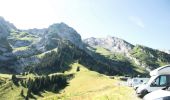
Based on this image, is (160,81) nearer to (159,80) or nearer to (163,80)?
(159,80)

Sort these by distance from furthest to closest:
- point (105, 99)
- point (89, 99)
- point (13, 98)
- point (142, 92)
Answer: point (13, 98) < point (89, 99) < point (105, 99) < point (142, 92)

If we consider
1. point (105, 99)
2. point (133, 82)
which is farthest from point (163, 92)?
point (133, 82)

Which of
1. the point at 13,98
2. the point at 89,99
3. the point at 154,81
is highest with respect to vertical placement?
the point at 154,81

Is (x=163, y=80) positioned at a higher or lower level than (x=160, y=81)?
higher

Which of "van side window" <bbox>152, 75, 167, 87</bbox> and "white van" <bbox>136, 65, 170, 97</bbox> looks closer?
"white van" <bbox>136, 65, 170, 97</bbox>

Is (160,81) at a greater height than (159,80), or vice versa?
(159,80)

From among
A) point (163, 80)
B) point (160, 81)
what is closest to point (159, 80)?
point (160, 81)

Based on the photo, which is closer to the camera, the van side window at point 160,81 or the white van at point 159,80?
the white van at point 159,80

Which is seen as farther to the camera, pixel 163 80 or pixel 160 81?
pixel 160 81

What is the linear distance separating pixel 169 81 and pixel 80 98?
1414 cm

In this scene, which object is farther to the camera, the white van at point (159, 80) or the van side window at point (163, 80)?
the van side window at point (163, 80)

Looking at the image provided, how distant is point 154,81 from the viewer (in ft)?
111

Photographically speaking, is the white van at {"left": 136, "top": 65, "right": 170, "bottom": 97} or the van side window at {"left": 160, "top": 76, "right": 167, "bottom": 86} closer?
the white van at {"left": 136, "top": 65, "right": 170, "bottom": 97}

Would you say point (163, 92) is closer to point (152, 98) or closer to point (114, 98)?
point (152, 98)
